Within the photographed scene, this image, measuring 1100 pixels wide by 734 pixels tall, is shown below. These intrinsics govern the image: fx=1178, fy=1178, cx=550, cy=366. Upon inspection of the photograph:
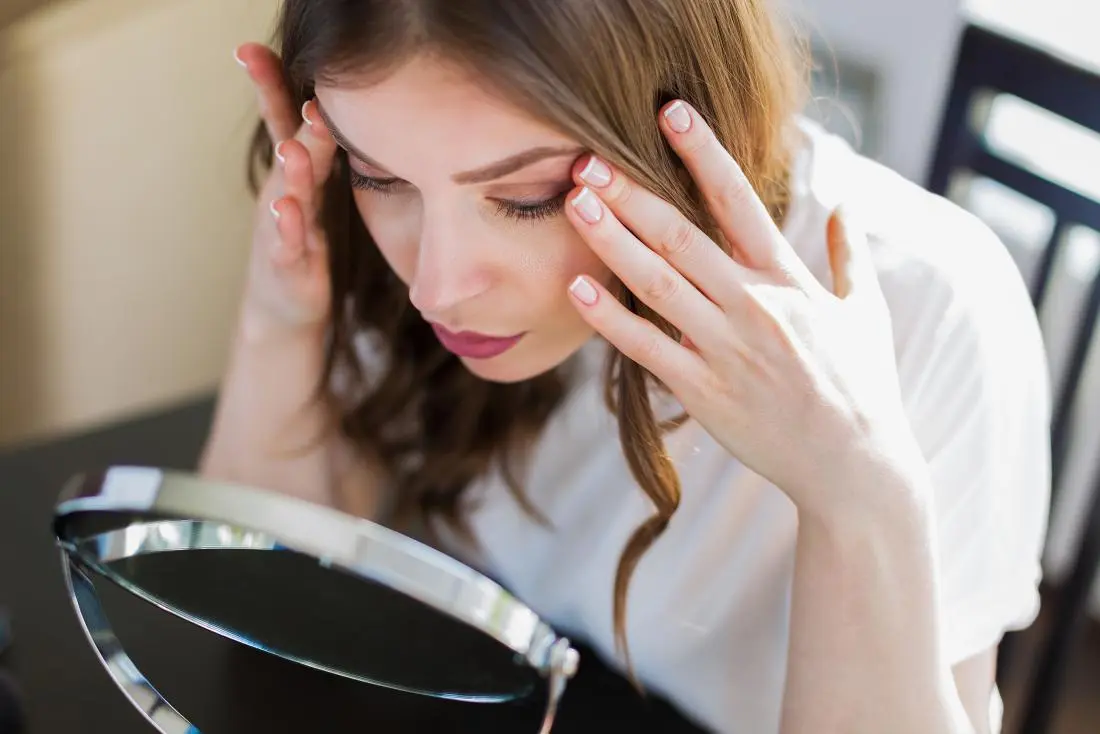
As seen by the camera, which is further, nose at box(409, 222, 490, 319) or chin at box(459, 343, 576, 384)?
chin at box(459, 343, 576, 384)

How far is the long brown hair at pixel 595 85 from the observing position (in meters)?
0.63

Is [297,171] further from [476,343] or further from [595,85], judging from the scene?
[595,85]

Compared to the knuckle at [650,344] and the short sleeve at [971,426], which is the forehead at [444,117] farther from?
the short sleeve at [971,426]

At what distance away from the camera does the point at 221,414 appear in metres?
1.09

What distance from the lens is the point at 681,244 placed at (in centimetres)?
71

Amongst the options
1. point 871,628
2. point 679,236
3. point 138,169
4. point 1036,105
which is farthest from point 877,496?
point 138,169

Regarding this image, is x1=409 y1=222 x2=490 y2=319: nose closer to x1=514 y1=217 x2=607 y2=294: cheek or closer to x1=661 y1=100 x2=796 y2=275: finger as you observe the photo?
x1=514 y1=217 x2=607 y2=294: cheek

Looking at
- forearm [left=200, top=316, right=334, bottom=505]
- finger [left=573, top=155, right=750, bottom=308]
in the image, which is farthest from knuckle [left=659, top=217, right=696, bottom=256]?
forearm [left=200, top=316, right=334, bottom=505]

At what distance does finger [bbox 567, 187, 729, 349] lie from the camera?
26.9 inches

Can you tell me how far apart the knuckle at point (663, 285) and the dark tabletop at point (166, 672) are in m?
0.24

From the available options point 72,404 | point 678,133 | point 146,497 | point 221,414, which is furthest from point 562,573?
point 72,404

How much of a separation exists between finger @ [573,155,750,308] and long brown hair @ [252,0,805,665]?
2 cm

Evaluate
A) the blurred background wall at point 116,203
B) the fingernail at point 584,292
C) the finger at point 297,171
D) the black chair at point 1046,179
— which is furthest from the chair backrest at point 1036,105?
the blurred background wall at point 116,203

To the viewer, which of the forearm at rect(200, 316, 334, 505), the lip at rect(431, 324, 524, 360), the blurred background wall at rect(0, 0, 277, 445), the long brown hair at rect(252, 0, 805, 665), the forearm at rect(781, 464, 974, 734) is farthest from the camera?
the blurred background wall at rect(0, 0, 277, 445)
